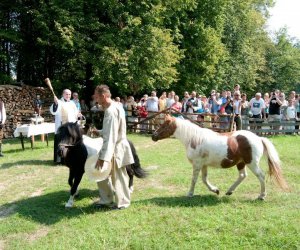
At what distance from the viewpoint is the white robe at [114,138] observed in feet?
20.8

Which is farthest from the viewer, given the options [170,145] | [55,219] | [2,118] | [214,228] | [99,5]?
[99,5]

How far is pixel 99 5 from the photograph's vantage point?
19281 millimetres

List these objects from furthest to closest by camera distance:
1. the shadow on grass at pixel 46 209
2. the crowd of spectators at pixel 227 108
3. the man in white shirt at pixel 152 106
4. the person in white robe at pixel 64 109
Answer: the man in white shirt at pixel 152 106 → the crowd of spectators at pixel 227 108 → the person in white robe at pixel 64 109 → the shadow on grass at pixel 46 209

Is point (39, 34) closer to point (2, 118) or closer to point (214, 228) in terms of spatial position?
point (2, 118)

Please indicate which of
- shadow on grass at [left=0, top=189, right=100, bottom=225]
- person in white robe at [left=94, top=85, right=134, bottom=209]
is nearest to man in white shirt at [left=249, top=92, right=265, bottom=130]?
shadow on grass at [left=0, top=189, right=100, bottom=225]

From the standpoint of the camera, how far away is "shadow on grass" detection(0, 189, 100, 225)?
6.74 meters

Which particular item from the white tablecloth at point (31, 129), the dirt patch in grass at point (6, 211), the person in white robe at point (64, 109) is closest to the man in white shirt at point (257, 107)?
the white tablecloth at point (31, 129)

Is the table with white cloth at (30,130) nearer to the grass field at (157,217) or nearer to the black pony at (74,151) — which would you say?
the grass field at (157,217)

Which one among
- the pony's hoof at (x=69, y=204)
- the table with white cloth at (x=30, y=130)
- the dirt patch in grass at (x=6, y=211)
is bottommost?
the dirt patch in grass at (x=6, y=211)

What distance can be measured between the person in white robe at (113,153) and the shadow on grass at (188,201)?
538 mm

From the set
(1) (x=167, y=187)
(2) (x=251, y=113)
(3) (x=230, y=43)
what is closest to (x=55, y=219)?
(1) (x=167, y=187)

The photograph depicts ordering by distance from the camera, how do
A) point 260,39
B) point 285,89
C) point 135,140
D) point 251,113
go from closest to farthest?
1. point 135,140
2. point 251,113
3. point 260,39
4. point 285,89

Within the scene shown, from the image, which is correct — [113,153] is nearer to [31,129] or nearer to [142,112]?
[31,129]

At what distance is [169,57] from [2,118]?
32.7 feet
